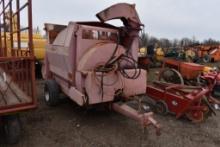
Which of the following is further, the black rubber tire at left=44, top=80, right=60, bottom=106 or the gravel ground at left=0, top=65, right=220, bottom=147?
the black rubber tire at left=44, top=80, right=60, bottom=106

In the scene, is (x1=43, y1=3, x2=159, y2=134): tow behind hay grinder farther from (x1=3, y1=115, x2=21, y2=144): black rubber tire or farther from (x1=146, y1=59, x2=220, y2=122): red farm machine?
(x1=3, y1=115, x2=21, y2=144): black rubber tire

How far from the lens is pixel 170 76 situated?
625 cm

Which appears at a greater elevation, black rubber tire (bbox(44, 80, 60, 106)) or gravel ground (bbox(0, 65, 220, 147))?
black rubber tire (bbox(44, 80, 60, 106))

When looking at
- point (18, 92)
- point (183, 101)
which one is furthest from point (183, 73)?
point (18, 92)

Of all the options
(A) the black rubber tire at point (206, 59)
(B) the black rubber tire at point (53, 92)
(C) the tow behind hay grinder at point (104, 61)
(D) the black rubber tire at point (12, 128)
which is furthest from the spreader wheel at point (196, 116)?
(A) the black rubber tire at point (206, 59)

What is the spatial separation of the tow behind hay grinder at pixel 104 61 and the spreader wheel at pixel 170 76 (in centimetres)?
154

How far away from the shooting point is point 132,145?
3.71 metres

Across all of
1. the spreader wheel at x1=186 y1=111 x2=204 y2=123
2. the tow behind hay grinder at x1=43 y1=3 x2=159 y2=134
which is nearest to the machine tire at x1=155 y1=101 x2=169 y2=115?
the spreader wheel at x1=186 y1=111 x2=204 y2=123

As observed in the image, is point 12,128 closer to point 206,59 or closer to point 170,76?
point 170,76

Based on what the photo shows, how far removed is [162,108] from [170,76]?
4.62 feet

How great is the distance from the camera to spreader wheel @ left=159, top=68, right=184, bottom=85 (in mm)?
5988

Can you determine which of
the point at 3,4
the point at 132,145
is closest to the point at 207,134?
the point at 132,145

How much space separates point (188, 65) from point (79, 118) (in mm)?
3573

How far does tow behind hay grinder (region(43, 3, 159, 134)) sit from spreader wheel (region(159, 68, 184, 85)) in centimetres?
154
